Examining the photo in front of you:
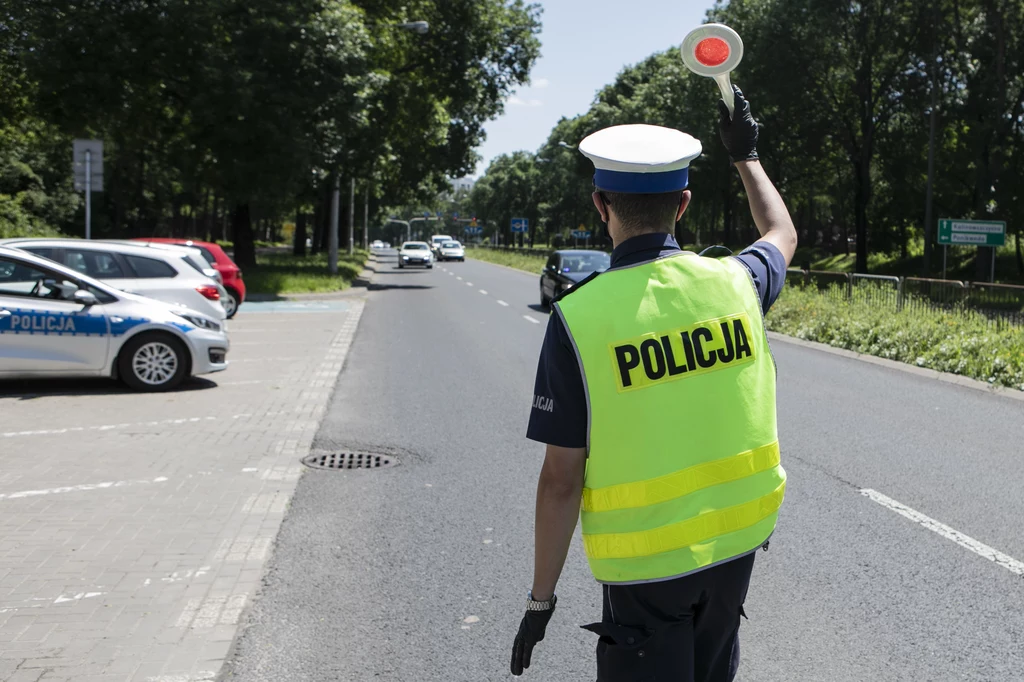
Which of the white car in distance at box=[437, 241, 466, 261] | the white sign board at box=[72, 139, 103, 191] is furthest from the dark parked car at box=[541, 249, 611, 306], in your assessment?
the white car in distance at box=[437, 241, 466, 261]

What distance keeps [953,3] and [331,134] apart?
22407 mm

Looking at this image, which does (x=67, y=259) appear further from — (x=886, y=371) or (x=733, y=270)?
(x=733, y=270)

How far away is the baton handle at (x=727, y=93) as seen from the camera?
2.68m

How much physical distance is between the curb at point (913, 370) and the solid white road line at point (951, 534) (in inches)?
219

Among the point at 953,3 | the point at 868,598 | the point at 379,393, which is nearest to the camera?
the point at 868,598

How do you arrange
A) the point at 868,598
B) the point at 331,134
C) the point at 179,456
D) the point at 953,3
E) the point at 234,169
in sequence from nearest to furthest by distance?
the point at 868,598 < the point at 179,456 < the point at 234,169 < the point at 331,134 < the point at 953,3

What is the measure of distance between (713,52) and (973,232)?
86.6ft

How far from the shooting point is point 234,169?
85.7 feet

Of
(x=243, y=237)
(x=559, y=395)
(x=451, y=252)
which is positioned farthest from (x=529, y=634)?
(x=451, y=252)

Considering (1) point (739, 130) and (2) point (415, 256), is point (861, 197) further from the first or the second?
(1) point (739, 130)

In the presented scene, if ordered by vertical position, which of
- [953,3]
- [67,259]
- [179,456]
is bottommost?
[179,456]

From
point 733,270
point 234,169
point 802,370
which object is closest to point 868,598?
point 733,270

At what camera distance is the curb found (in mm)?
11883

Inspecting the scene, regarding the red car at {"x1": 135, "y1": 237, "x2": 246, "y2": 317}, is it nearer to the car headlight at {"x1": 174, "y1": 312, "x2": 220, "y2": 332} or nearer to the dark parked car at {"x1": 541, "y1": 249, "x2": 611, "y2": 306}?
the dark parked car at {"x1": 541, "y1": 249, "x2": 611, "y2": 306}
